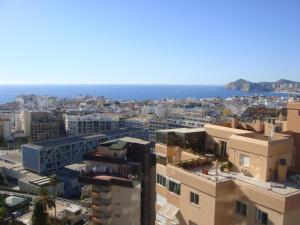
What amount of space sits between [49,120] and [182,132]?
342 ft

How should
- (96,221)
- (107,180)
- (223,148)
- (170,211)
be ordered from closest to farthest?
(170,211) < (223,148) < (107,180) < (96,221)

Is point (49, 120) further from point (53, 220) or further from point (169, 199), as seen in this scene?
point (169, 199)

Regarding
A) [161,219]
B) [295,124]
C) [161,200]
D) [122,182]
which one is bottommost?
[122,182]

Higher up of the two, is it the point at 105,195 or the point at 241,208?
the point at 241,208

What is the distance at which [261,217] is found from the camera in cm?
1280

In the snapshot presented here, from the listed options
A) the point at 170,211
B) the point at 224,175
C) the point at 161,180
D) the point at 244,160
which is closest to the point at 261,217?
the point at 224,175

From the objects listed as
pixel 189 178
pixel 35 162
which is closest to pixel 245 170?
pixel 189 178

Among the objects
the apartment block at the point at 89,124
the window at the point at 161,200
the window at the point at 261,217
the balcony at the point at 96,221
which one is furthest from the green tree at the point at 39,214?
the apartment block at the point at 89,124

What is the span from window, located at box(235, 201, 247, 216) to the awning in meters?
2.99

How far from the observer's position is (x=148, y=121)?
11575cm

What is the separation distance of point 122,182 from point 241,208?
72.9ft

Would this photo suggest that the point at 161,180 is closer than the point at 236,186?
No

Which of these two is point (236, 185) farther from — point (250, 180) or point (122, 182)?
point (122, 182)

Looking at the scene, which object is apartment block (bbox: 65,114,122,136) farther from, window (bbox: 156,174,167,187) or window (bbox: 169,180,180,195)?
window (bbox: 169,180,180,195)
